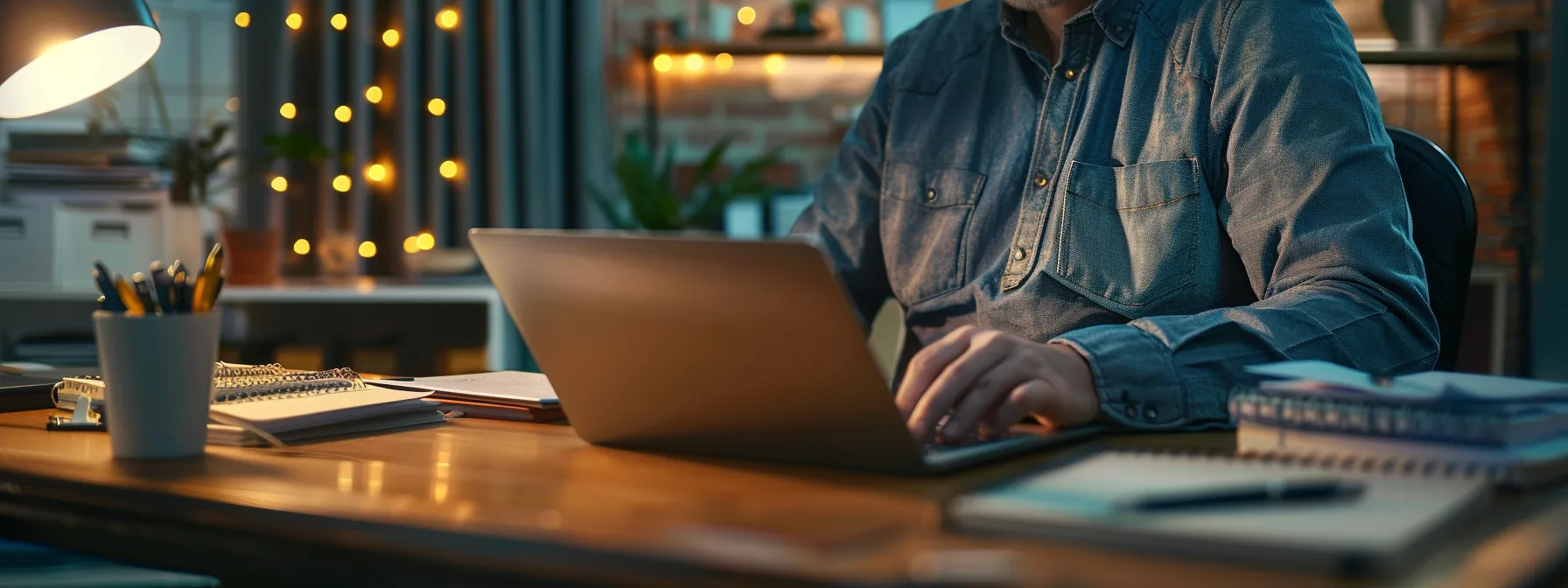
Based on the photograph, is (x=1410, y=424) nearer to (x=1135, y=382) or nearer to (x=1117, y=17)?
(x=1135, y=382)

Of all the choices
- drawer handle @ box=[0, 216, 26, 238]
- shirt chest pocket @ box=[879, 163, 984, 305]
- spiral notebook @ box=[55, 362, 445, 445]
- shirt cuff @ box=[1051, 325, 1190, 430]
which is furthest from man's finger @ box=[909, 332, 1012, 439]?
drawer handle @ box=[0, 216, 26, 238]

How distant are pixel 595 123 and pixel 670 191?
402 millimetres

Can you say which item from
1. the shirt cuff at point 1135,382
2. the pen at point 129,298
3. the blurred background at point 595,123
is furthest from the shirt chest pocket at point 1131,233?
the blurred background at point 595,123

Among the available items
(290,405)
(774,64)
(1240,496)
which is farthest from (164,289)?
(774,64)

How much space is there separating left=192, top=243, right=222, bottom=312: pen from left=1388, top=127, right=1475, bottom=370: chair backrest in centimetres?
91

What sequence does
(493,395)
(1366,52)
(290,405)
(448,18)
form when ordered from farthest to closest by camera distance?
(448,18) → (1366,52) → (493,395) → (290,405)

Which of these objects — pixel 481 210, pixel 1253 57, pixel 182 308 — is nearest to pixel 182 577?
pixel 182 308

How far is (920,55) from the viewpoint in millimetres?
1401

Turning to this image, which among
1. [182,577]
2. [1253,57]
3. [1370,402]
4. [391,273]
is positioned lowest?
[391,273]

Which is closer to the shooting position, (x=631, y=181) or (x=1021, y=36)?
(x=1021, y=36)

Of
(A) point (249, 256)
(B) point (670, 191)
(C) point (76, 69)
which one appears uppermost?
(C) point (76, 69)

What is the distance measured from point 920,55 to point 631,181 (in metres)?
2.02

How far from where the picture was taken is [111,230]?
289 centimetres

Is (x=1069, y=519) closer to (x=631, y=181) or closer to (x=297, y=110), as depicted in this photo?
(x=631, y=181)
